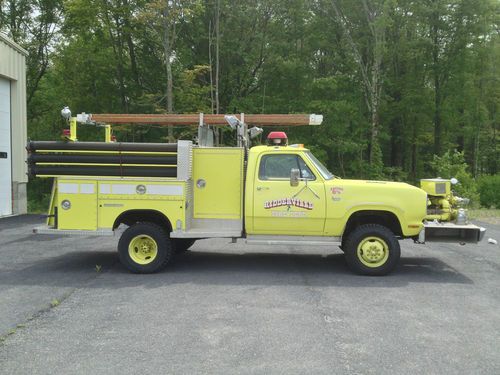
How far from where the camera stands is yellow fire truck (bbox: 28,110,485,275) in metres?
7.87

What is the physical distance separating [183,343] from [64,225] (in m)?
4.04

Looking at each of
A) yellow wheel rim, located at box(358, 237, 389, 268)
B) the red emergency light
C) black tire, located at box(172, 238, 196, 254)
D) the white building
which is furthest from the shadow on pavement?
the white building

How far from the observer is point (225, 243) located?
11.2m

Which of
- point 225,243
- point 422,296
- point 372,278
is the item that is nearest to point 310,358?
point 422,296

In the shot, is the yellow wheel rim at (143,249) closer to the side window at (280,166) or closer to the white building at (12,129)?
the side window at (280,166)

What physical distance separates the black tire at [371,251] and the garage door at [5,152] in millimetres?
12835

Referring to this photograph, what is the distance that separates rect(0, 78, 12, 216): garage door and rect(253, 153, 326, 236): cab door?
1160cm

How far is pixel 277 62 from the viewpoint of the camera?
28531 mm

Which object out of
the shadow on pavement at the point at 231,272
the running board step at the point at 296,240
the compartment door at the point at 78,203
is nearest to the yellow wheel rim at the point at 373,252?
the shadow on pavement at the point at 231,272

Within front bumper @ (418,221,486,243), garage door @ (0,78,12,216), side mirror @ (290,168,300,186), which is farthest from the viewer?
garage door @ (0,78,12,216)

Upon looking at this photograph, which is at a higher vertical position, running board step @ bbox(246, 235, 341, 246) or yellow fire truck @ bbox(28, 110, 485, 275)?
yellow fire truck @ bbox(28, 110, 485, 275)

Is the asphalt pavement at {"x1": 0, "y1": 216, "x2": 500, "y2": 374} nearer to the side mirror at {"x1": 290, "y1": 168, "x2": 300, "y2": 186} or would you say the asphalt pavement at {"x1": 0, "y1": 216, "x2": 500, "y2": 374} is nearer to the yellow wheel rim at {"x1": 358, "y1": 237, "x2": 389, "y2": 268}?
the yellow wheel rim at {"x1": 358, "y1": 237, "x2": 389, "y2": 268}

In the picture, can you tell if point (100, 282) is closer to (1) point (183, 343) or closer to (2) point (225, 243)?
(1) point (183, 343)

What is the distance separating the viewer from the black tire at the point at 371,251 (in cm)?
783
